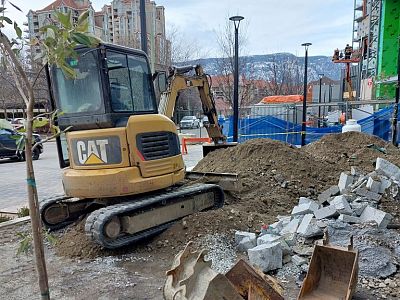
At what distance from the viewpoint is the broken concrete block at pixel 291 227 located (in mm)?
5672

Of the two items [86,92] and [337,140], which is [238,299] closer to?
[86,92]

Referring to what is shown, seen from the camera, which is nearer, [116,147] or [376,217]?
[116,147]

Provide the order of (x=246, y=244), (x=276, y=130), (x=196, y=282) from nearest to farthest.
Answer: (x=196, y=282) < (x=246, y=244) < (x=276, y=130)

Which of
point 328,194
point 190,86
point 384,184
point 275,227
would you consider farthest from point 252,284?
point 190,86

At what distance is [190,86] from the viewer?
27.3ft

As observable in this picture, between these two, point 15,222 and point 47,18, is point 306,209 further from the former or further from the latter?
point 15,222

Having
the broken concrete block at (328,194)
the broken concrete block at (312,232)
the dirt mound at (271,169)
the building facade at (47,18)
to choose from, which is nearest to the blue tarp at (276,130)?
the dirt mound at (271,169)

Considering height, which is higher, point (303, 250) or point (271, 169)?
point (271, 169)

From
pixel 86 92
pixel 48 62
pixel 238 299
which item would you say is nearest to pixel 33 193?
pixel 48 62

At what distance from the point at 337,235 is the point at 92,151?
365 cm

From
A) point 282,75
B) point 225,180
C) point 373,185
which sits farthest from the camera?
point 282,75

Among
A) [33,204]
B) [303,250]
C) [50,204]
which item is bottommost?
[303,250]

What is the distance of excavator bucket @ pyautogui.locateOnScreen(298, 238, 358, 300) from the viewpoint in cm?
404

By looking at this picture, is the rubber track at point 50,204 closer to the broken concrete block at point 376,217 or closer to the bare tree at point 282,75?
the broken concrete block at point 376,217
